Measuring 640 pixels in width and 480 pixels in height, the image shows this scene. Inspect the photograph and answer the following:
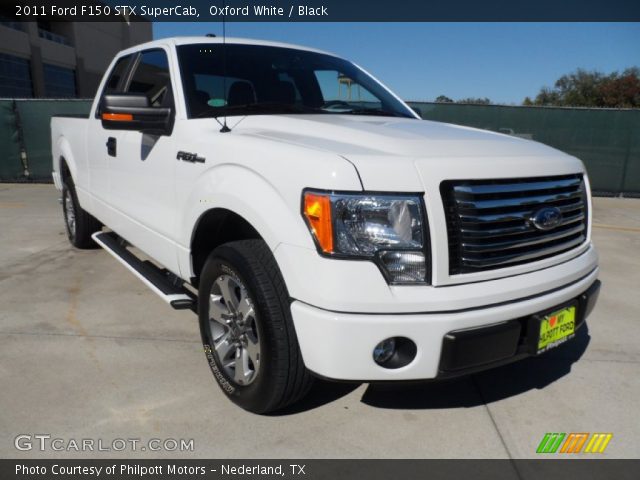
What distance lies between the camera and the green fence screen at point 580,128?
10688mm

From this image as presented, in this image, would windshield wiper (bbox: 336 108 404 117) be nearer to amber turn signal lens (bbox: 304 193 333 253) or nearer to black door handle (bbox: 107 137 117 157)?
amber turn signal lens (bbox: 304 193 333 253)

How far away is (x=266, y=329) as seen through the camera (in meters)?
2.10

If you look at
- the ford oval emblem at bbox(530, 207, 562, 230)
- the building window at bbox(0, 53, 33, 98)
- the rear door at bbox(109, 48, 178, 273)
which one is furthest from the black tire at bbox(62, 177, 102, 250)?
the building window at bbox(0, 53, 33, 98)

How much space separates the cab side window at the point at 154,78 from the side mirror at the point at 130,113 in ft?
0.77

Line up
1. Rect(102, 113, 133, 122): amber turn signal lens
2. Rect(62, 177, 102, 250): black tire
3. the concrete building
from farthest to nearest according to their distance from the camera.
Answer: the concrete building < Rect(62, 177, 102, 250): black tire < Rect(102, 113, 133, 122): amber turn signal lens

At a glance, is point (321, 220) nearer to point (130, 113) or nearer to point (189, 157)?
point (189, 157)

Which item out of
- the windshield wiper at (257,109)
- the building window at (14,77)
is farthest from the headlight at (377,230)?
the building window at (14,77)

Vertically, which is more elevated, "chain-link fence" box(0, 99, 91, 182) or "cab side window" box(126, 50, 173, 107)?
"cab side window" box(126, 50, 173, 107)

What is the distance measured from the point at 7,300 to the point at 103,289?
70 centimetres

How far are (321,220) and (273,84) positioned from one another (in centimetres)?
178

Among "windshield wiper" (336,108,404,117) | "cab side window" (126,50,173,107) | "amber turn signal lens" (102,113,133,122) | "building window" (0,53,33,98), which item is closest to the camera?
"amber turn signal lens" (102,113,133,122)

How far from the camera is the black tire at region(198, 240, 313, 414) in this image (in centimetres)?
208
